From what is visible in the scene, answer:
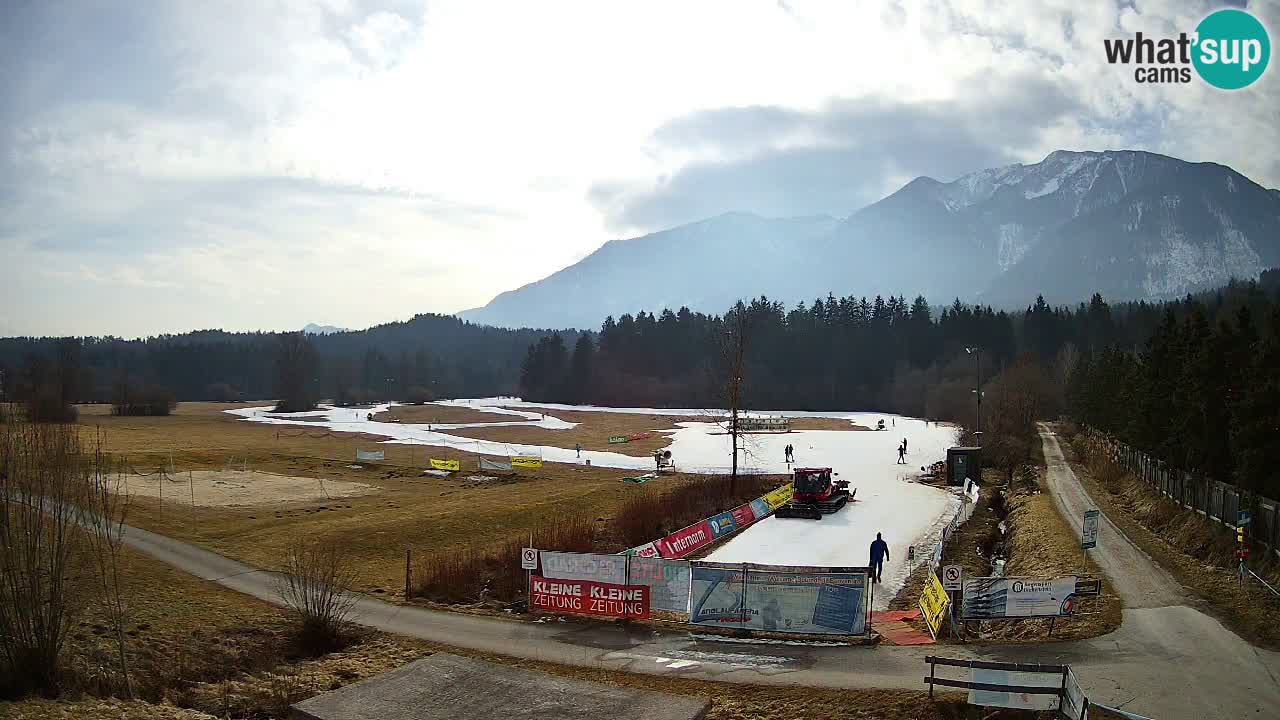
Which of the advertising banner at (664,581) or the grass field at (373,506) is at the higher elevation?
the advertising banner at (664,581)

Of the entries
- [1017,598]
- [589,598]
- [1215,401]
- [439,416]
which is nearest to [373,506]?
[589,598]

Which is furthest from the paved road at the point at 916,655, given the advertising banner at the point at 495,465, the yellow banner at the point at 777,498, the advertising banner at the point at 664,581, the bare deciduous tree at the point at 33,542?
the advertising banner at the point at 495,465

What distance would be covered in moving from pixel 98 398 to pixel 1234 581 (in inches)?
8143

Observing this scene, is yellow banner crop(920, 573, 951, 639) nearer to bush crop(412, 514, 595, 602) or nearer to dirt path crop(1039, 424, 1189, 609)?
dirt path crop(1039, 424, 1189, 609)

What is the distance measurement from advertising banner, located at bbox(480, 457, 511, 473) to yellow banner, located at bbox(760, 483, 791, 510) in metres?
24.4

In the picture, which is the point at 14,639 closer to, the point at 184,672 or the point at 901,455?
the point at 184,672

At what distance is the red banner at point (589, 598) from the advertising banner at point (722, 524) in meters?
12.8

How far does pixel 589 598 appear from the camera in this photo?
71.0ft

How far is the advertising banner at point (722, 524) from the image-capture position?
3409cm

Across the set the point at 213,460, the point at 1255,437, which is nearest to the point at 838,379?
the point at 213,460

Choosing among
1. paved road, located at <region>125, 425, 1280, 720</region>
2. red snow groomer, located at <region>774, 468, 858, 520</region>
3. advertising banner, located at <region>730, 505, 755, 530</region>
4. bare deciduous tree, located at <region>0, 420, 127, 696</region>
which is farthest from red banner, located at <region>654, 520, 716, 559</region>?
bare deciduous tree, located at <region>0, 420, 127, 696</region>

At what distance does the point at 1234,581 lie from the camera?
21.8 metres

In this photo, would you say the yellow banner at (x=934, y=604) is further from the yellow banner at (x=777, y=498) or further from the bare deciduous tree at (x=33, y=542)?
the yellow banner at (x=777, y=498)

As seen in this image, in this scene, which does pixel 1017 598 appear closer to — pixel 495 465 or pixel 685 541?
pixel 685 541
